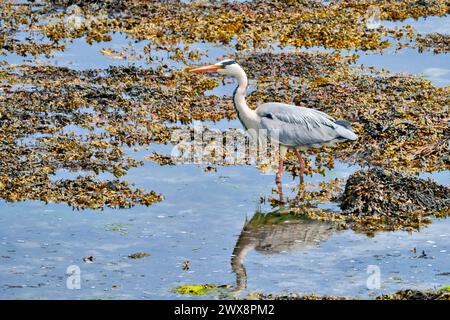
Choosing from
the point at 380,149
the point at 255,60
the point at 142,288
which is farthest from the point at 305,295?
the point at 255,60

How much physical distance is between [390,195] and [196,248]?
3.06 metres

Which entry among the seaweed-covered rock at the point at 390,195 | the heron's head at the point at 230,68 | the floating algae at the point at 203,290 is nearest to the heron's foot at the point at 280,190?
the seaweed-covered rock at the point at 390,195

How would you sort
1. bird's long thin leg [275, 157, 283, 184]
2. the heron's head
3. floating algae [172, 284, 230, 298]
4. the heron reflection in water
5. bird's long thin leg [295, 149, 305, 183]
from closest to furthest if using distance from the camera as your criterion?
1. floating algae [172, 284, 230, 298]
2. the heron reflection in water
3. bird's long thin leg [275, 157, 283, 184]
4. bird's long thin leg [295, 149, 305, 183]
5. the heron's head

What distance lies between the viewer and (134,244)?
13.5 metres

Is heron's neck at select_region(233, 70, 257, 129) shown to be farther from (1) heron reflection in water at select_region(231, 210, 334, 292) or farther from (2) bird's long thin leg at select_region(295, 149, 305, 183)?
(1) heron reflection in water at select_region(231, 210, 334, 292)

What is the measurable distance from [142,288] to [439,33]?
14.7m

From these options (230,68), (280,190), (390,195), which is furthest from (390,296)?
(230,68)

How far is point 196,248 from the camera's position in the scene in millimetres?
13328

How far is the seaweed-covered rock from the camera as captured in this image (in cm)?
1447

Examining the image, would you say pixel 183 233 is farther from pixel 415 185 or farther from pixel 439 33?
pixel 439 33

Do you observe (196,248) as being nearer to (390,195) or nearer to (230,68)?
(390,195)

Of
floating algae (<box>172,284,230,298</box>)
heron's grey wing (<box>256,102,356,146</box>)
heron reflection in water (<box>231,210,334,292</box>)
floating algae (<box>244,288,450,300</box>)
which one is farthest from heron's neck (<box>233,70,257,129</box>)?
floating algae (<box>244,288,450,300</box>)

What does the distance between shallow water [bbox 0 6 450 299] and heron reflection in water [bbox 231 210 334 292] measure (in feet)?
0.09
